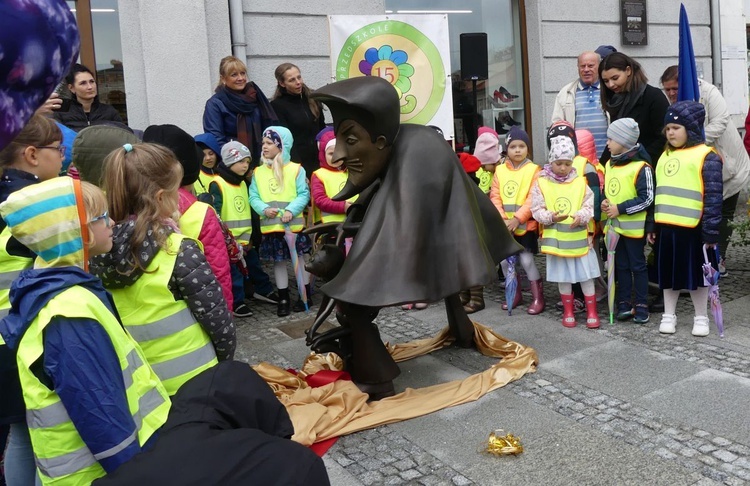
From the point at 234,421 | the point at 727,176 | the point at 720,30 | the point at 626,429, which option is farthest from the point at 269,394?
the point at 720,30

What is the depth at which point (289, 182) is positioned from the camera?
20.0 ft

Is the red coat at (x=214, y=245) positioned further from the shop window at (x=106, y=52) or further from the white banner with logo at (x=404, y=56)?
the shop window at (x=106, y=52)

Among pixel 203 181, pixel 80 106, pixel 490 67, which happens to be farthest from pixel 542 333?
pixel 490 67

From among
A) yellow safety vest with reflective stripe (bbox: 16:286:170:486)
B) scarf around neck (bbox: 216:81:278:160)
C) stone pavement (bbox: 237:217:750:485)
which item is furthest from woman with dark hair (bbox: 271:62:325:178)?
yellow safety vest with reflective stripe (bbox: 16:286:170:486)

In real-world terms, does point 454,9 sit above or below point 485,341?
above

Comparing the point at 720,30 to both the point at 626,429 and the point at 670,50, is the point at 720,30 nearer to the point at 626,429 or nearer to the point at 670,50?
the point at 670,50

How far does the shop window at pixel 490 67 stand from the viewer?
32.5ft

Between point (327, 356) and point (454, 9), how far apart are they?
6775 millimetres

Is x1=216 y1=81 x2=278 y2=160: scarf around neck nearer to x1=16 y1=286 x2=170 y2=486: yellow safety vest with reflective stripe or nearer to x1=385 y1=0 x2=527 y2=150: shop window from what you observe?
x1=385 y1=0 x2=527 y2=150: shop window

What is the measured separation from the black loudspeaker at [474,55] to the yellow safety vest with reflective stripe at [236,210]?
4050 millimetres

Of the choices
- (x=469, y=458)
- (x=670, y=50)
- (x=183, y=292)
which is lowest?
(x=469, y=458)

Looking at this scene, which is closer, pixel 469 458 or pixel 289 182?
pixel 469 458

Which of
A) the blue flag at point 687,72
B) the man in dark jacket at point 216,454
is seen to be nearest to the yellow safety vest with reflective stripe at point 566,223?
the blue flag at point 687,72

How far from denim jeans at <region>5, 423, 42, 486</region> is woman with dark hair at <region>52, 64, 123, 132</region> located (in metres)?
3.76
